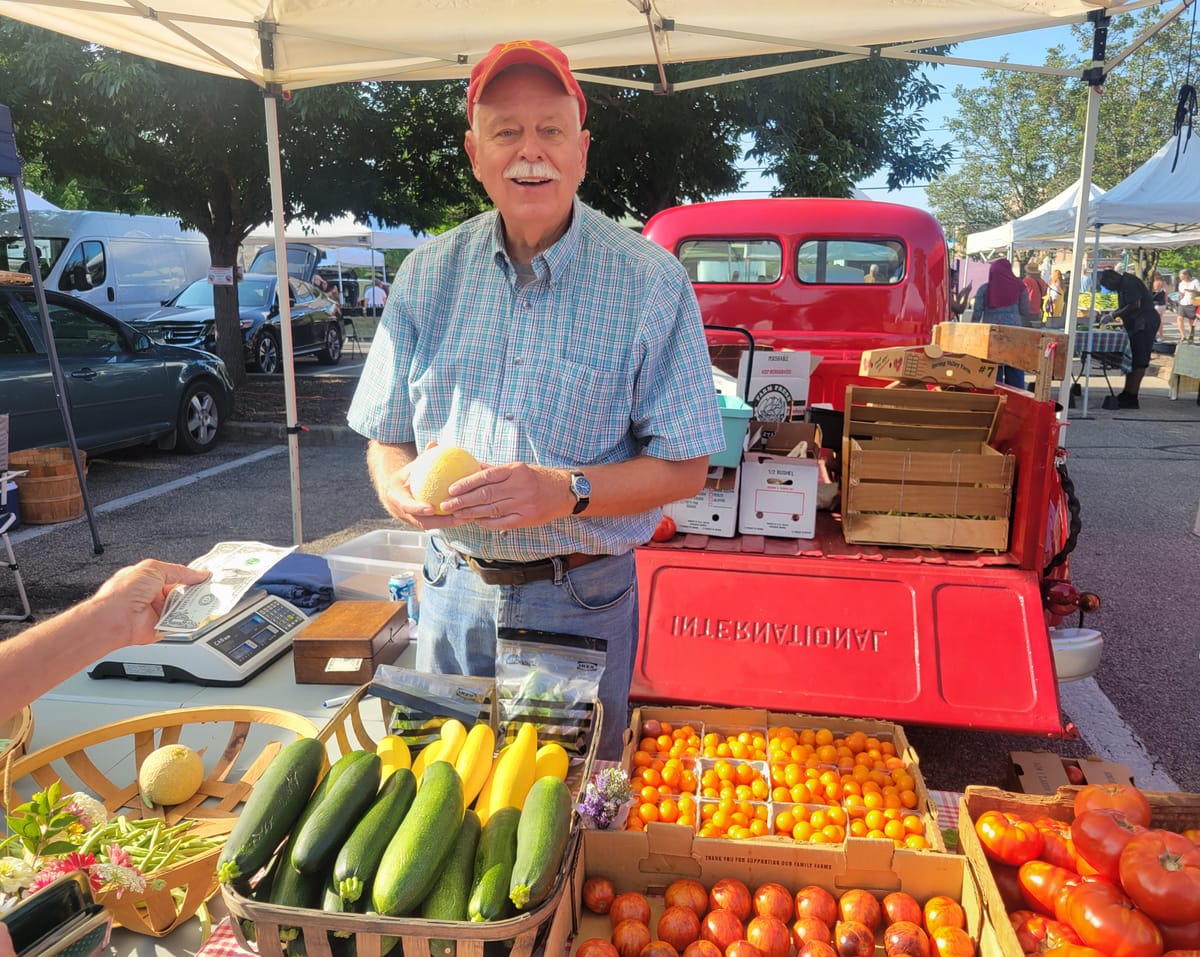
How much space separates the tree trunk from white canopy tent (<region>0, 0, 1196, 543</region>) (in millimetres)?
8566

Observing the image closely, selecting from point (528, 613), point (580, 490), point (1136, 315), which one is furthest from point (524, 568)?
point (1136, 315)

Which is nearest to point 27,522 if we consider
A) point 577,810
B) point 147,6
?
point 147,6

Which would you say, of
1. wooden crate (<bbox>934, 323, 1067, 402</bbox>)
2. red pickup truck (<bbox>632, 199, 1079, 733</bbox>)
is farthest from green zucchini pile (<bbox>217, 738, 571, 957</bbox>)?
wooden crate (<bbox>934, 323, 1067, 402</bbox>)

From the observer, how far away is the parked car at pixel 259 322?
1514cm

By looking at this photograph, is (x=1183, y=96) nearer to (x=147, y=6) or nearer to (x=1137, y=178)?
(x=147, y=6)

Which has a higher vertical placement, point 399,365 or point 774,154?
point 774,154

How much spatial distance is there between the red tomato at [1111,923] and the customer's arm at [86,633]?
166cm

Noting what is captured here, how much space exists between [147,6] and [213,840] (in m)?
3.63

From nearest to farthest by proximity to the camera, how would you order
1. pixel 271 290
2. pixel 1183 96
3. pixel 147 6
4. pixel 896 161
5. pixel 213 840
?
1. pixel 213 840
2. pixel 147 6
3. pixel 1183 96
4. pixel 896 161
5. pixel 271 290

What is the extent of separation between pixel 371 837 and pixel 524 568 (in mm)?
854

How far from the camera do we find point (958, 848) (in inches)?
82.2

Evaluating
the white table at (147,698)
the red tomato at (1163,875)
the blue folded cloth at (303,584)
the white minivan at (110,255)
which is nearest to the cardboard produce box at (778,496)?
the white table at (147,698)

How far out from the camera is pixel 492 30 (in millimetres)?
4430

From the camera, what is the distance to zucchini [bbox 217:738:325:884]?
4.34 feet
